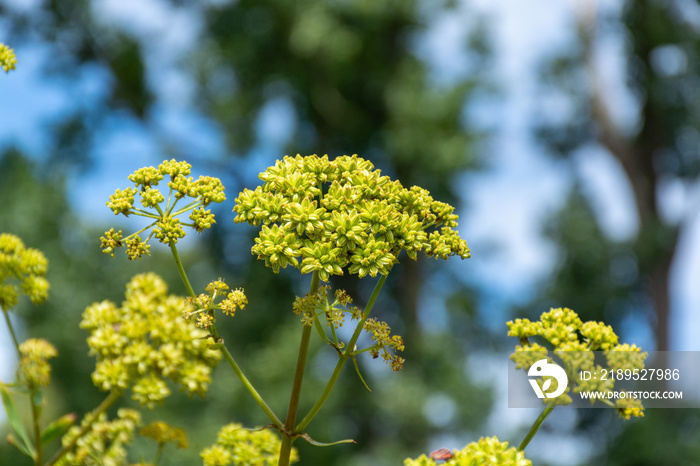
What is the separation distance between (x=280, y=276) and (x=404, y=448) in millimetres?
2728

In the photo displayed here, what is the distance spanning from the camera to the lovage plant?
934mm

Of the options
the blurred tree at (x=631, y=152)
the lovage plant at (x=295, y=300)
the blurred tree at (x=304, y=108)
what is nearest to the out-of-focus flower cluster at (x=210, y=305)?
the lovage plant at (x=295, y=300)

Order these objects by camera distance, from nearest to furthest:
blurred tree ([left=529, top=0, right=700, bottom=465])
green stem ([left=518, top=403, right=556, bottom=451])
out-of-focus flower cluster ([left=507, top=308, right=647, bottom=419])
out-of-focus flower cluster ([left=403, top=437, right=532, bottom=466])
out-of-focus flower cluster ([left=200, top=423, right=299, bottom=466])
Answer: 1. out-of-focus flower cluster ([left=403, top=437, right=532, bottom=466])
2. green stem ([left=518, top=403, right=556, bottom=451])
3. out-of-focus flower cluster ([left=507, top=308, right=647, bottom=419])
4. out-of-focus flower cluster ([left=200, top=423, right=299, bottom=466])
5. blurred tree ([left=529, top=0, right=700, bottom=465])

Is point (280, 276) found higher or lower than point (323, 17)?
lower

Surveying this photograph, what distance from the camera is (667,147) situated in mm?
8875

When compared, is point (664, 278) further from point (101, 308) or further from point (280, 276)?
point (101, 308)

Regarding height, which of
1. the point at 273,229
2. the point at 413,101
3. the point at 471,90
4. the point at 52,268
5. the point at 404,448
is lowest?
the point at 273,229

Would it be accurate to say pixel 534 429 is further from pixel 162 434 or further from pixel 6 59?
pixel 6 59

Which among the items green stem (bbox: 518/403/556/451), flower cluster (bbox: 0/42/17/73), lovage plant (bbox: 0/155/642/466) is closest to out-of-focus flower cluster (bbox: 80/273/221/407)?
lovage plant (bbox: 0/155/642/466)

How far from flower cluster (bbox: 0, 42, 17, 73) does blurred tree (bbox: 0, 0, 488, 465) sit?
23.7 feet

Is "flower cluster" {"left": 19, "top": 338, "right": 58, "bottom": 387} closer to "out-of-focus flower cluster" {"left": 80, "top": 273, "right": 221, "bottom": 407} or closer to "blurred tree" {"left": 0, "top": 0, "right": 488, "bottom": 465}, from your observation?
"out-of-focus flower cluster" {"left": 80, "top": 273, "right": 221, "bottom": 407}

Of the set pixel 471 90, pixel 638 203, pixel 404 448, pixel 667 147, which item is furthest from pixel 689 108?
pixel 404 448

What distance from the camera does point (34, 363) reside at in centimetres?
132

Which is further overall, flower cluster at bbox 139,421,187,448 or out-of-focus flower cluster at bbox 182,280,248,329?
flower cluster at bbox 139,421,187,448
